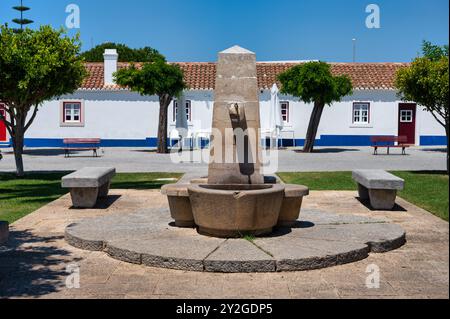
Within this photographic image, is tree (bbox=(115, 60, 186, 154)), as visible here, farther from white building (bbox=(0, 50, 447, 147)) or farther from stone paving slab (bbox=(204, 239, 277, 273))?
stone paving slab (bbox=(204, 239, 277, 273))

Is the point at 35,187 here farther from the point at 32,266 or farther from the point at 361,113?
the point at 361,113

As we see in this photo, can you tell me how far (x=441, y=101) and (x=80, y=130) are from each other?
1959cm

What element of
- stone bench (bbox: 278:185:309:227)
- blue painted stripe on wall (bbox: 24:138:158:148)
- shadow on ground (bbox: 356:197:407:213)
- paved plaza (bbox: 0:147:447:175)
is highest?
blue painted stripe on wall (bbox: 24:138:158:148)

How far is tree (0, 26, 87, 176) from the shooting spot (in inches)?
569

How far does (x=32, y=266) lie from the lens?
5992mm

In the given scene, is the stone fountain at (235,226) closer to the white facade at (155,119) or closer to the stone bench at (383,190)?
the stone bench at (383,190)

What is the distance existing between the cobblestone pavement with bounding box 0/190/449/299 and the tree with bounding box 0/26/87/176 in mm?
8025

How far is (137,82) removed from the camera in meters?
24.7

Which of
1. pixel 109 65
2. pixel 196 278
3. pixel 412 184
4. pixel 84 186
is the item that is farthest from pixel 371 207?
pixel 109 65

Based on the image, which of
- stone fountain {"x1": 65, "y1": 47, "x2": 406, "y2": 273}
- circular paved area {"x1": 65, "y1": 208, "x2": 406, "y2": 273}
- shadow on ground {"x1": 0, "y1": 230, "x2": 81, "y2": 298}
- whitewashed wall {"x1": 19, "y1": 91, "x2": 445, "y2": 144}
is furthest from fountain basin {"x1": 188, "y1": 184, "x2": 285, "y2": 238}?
whitewashed wall {"x1": 19, "y1": 91, "x2": 445, "y2": 144}

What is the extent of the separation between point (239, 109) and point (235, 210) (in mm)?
1352
